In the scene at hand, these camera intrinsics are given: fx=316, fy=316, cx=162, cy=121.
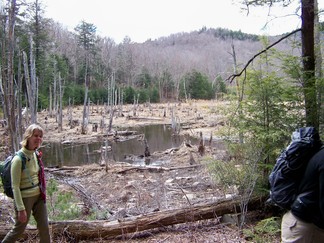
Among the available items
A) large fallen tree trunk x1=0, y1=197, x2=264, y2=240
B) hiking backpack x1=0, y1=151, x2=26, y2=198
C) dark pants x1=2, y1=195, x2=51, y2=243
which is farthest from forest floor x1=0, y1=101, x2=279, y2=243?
hiking backpack x1=0, y1=151, x2=26, y2=198

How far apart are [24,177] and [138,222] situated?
2.05 m

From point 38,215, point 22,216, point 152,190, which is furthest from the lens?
point 152,190

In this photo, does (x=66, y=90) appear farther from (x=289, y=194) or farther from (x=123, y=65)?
(x=289, y=194)

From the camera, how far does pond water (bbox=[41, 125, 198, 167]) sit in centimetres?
1855

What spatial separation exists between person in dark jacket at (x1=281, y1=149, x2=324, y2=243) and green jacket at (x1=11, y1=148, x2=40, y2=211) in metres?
2.96

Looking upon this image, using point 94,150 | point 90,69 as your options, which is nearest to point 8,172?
point 94,150

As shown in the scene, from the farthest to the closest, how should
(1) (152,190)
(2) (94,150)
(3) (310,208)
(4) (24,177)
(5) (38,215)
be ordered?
(2) (94,150), (1) (152,190), (5) (38,215), (4) (24,177), (3) (310,208)

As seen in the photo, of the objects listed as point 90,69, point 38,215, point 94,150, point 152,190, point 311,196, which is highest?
point 90,69

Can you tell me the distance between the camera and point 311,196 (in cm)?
245

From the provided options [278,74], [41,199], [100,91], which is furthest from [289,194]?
[100,91]

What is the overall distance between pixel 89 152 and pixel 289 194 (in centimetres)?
1950

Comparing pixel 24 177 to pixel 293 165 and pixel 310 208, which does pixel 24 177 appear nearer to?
pixel 293 165

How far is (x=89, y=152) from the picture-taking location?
21.1 metres

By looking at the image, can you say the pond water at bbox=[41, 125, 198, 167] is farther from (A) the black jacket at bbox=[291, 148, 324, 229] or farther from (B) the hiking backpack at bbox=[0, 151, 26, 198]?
(A) the black jacket at bbox=[291, 148, 324, 229]
